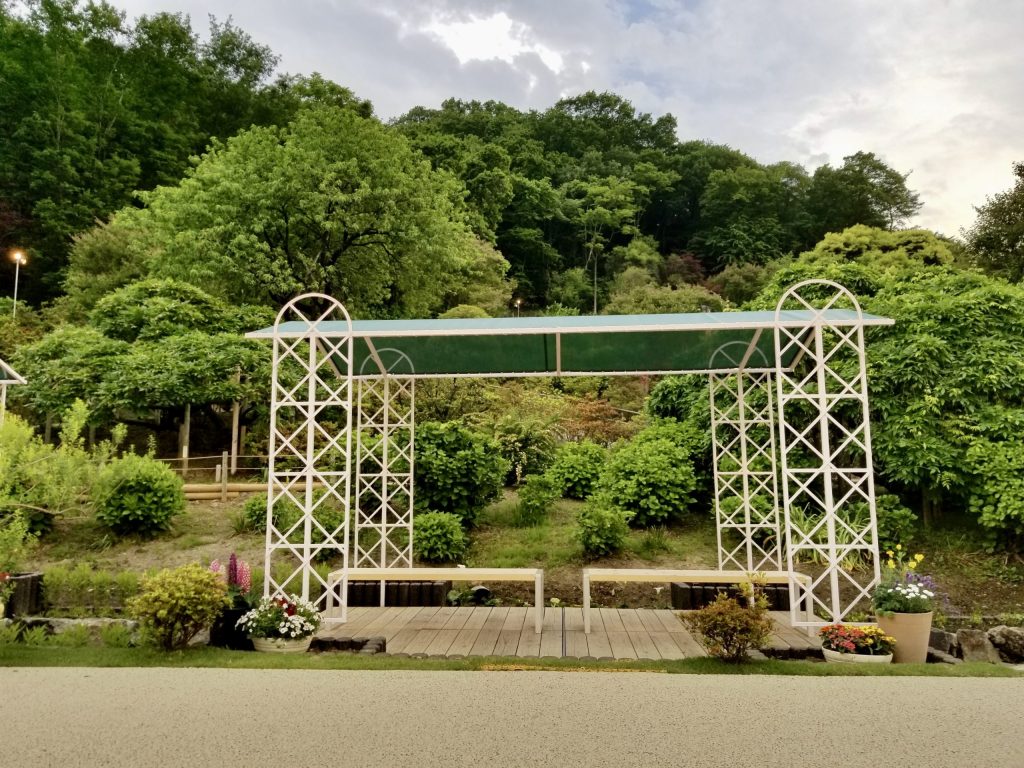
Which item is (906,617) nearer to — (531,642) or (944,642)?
(944,642)

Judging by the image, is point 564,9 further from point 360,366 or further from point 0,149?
point 0,149

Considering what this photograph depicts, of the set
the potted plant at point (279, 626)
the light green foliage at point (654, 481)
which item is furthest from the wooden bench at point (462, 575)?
the light green foliage at point (654, 481)

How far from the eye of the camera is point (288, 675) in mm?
4469

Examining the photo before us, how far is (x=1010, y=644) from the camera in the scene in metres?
5.33

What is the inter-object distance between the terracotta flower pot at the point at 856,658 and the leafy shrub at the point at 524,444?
6394 millimetres

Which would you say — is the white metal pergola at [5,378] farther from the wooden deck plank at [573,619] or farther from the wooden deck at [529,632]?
the wooden deck plank at [573,619]

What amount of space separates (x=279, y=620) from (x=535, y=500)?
505 centimetres

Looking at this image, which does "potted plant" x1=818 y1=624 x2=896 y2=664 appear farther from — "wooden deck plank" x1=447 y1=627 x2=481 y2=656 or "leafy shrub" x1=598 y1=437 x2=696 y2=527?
"leafy shrub" x1=598 y1=437 x2=696 y2=527

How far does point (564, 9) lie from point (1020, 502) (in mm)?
12437

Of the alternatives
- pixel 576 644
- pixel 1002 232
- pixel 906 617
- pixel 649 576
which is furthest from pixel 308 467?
pixel 1002 232

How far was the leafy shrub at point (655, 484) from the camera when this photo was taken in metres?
9.27

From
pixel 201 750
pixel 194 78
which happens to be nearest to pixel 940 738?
pixel 201 750

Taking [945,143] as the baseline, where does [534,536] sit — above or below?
below

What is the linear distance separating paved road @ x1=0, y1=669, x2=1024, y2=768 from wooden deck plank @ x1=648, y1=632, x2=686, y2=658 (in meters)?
0.55
